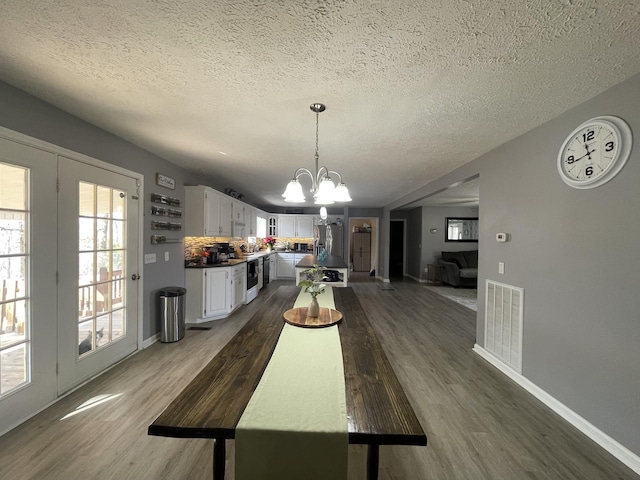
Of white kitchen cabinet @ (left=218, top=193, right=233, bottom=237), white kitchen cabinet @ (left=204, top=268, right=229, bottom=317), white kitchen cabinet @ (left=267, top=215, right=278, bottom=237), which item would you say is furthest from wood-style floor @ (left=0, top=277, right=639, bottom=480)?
white kitchen cabinet @ (left=267, top=215, right=278, bottom=237)

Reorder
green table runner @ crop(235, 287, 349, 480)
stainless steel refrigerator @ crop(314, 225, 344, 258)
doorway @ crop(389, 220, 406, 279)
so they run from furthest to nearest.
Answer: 1. doorway @ crop(389, 220, 406, 279)
2. stainless steel refrigerator @ crop(314, 225, 344, 258)
3. green table runner @ crop(235, 287, 349, 480)

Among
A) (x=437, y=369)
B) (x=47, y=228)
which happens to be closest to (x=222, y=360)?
(x=47, y=228)

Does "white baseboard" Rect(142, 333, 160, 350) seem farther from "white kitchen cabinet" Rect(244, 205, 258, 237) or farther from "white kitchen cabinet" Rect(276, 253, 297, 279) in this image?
"white kitchen cabinet" Rect(276, 253, 297, 279)

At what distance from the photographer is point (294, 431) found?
32.4 inches

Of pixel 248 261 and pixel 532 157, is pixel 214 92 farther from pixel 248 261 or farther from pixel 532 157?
pixel 248 261

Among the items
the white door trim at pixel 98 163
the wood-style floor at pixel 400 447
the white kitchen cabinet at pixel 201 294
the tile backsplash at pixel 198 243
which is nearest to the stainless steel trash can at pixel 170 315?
the white door trim at pixel 98 163

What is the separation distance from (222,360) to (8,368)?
175 cm

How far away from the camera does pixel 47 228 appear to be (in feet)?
6.46

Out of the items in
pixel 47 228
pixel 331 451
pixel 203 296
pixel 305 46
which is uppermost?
pixel 305 46

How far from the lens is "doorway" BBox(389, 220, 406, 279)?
366 inches

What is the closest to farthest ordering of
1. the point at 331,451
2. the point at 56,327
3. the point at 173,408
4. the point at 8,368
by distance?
the point at 331,451 < the point at 173,408 < the point at 8,368 < the point at 56,327

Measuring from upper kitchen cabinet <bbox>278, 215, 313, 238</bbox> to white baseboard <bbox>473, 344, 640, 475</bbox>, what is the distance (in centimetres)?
605

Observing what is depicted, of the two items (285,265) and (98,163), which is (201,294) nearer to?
(98,163)

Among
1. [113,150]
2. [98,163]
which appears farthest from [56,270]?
[113,150]
